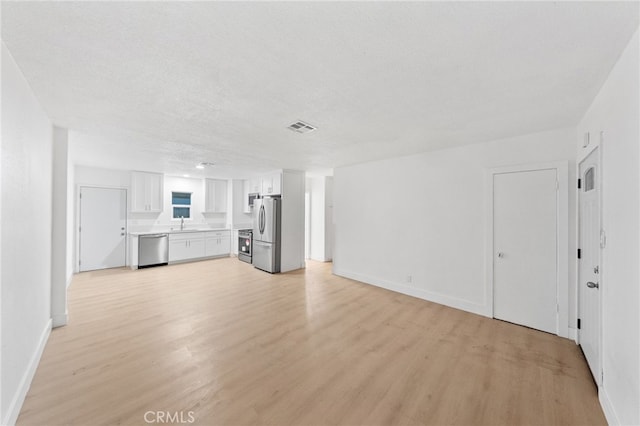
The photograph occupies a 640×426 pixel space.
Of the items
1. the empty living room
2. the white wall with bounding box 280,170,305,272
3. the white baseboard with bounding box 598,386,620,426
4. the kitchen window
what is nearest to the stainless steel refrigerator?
the white wall with bounding box 280,170,305,272

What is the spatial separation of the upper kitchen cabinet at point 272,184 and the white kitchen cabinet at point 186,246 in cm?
241

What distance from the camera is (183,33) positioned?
1479mm

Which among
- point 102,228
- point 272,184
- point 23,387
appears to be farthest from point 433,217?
point 102,228

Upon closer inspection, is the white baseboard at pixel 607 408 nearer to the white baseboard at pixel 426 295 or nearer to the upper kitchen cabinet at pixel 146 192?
the white baseboard at pixel 426 295

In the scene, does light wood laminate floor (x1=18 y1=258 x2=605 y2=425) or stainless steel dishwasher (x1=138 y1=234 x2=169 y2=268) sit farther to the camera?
stainless steel dishwasher (x1=138 y1=234 x2=169 y2=268)

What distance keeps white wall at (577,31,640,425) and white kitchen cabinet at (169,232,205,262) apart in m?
7.86

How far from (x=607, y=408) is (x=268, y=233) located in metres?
5.50

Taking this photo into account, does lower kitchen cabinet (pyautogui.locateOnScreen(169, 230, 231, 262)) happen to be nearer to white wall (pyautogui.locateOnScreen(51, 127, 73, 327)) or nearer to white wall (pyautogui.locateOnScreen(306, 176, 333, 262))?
white wall (pyautogui.locateOnScreen(306, 176, 333, 262))

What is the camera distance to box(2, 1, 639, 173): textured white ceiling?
4.40ft

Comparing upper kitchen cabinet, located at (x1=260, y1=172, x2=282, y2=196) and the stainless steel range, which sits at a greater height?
upper kitchen cabinet, located at (x1=260, y1=172, x2=282, y2=196)

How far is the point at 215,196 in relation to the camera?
8188 mm

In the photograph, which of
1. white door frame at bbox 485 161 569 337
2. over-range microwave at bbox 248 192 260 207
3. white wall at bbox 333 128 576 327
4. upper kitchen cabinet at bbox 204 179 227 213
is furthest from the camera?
upper kitchen cabinet at bbox 204 179 227 213

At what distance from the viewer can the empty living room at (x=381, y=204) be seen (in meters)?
1.49

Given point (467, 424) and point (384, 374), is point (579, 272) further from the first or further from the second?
point (384, 374)
